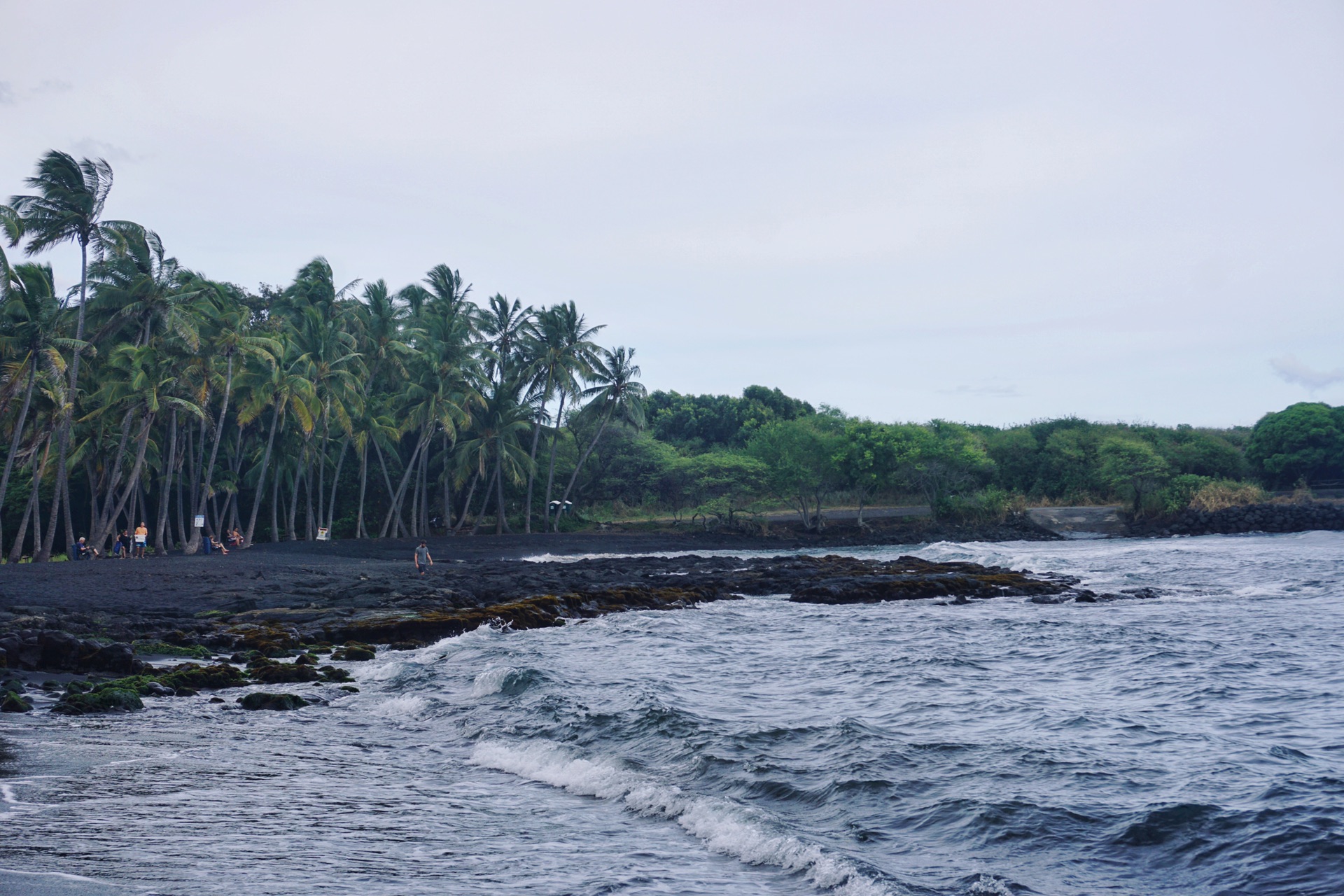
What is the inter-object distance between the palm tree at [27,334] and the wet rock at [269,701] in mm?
18793

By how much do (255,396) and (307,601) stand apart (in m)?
16.1

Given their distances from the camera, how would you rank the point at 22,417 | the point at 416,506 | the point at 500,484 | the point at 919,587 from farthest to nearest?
the point at 500,484 < the point at 416,506 < the point at 22,417 < the point at 919,587

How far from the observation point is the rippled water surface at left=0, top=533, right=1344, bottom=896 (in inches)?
211

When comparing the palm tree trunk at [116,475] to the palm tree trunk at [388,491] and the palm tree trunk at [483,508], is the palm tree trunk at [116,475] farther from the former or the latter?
the palm tree trunk at [483,508]

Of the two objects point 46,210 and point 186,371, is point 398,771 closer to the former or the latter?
point 46,210

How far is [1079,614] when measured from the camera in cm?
1781

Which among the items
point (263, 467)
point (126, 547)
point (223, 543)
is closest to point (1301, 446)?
point (263, 467)

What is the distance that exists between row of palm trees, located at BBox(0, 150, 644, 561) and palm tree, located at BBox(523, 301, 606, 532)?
11 cm

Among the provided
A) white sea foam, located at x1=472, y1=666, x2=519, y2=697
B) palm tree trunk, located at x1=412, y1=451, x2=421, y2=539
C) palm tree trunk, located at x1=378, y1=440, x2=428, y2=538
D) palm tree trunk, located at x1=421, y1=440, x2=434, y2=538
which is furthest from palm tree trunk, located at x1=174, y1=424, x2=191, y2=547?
white sea foam, located at x1=472, y1=666, x2=519, y2=697

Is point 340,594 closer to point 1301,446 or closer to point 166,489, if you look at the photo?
point 166,489

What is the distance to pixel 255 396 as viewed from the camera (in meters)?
33.4

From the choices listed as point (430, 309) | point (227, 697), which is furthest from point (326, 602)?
point (430, 309)

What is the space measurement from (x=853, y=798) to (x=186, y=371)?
3085 cm

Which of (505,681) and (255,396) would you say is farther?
(255,396)
